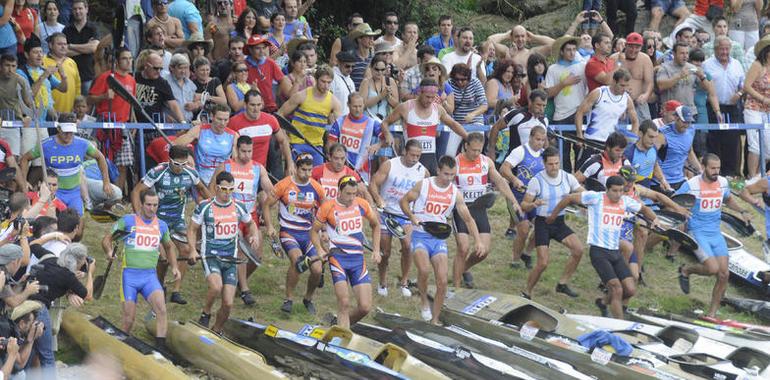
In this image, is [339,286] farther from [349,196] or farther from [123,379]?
[123,379]

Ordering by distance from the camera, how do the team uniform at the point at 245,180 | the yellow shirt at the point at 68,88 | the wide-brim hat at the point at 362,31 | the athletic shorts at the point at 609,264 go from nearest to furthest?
1. the team uniform at the point at 245,180
2. the athletic shorts at the point at 609,264
3. the yellow shirt at the point at 68,88
4. the wide-brim hat at the point at 362,31

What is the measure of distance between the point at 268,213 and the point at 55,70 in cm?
342

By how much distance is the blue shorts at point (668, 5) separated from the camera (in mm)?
22450

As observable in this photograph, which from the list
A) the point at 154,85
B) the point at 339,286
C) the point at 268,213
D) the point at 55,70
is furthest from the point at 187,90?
the point at 339,286

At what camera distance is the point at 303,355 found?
Result: 13.1m

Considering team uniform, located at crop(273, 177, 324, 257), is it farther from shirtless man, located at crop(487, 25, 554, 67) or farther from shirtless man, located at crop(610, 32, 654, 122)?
shirtless man, located at crop(610, 32, 654, 122)

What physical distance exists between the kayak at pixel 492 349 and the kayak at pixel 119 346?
314 cm

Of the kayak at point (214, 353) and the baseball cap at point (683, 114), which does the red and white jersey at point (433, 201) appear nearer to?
the kayak at point (214, 353)

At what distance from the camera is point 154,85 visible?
617 inches

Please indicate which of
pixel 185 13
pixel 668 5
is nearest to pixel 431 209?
pixel 185 13

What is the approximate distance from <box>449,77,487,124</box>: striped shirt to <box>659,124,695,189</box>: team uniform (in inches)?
99.8

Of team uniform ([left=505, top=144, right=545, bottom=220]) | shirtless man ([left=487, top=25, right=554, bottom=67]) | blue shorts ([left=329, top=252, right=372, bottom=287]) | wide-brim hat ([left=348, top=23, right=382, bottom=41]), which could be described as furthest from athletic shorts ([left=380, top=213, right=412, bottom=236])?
shirtless man ([left=487, top=25, right=554, bottom=67])

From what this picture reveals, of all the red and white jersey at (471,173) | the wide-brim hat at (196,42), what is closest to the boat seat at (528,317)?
the red and white jersey at (471,173)

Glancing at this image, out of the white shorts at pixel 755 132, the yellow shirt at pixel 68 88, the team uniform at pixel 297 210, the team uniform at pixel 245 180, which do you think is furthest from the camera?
the white shorts at pixel 755 132
